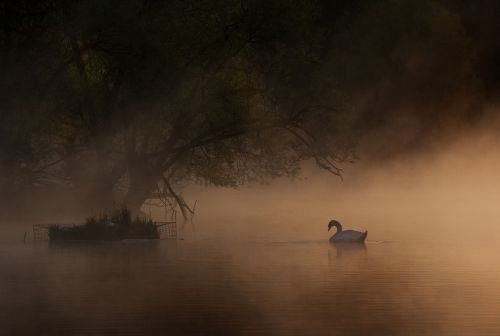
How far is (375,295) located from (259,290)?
2583 millimetres

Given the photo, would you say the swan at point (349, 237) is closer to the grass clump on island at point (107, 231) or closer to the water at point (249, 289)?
the water at point (249, 289)

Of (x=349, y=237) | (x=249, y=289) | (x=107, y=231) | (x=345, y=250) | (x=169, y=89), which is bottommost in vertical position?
(x=249, y=289)

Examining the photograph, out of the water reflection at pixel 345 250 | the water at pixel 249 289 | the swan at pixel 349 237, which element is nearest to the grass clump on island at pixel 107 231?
the water at pixel 249 289

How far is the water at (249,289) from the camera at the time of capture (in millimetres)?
22188

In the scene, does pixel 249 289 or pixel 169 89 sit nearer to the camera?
pixel 249 289

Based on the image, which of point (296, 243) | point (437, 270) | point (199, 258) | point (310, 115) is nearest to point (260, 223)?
point (310, 115)

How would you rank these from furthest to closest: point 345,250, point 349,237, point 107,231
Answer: point 107,231 → point 349,237 → point 345,250

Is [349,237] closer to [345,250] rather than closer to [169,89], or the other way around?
[345,250]

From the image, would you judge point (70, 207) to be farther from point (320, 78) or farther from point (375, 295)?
point (375, 295)

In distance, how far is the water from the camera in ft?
72.8

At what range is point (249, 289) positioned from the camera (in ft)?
89.3

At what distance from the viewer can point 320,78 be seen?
47781mm

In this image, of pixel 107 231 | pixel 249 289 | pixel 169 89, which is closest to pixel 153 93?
pixel 169 89

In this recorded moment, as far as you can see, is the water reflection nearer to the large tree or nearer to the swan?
the swan
